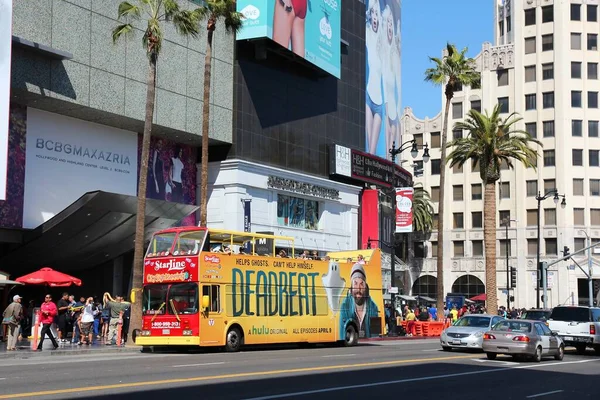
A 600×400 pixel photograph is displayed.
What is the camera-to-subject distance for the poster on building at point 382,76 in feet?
211

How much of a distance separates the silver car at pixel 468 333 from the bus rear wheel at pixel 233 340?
7350mm

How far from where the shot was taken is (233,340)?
97.7 feet

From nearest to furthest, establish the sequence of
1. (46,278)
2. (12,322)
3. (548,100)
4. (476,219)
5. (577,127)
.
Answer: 1. (12,322)
2. (46,278)
3. (577,127)
4. (548,100)
5. (476,219)

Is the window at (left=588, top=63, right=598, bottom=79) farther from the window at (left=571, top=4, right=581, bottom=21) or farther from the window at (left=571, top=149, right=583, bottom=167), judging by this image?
the window at (left=571, top=149, right=583, bottom=167)

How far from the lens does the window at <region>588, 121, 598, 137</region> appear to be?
87.9 meters

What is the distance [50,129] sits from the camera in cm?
3941

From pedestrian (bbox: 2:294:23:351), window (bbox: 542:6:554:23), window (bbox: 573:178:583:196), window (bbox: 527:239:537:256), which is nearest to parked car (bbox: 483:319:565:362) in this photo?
pedestrian (bbox: 2:294:23:351)

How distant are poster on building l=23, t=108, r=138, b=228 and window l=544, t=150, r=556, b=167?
54739 mm

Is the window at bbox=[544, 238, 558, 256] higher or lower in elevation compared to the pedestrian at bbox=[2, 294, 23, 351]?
higher

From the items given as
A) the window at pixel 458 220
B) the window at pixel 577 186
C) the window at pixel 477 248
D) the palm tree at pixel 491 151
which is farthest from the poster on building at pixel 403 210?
the window at pixel 458 220

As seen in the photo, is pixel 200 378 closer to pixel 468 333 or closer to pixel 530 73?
pixel 468 333

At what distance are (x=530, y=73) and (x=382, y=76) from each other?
1114 inches

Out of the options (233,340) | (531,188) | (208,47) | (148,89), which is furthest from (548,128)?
(233,340)

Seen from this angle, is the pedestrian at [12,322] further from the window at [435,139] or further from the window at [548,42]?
the window at [548,42]
